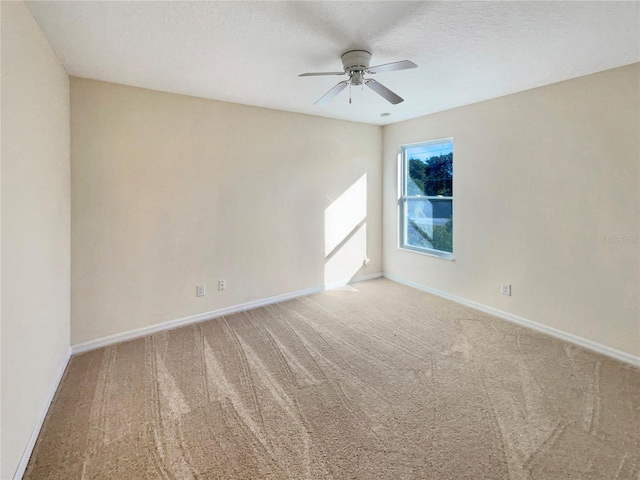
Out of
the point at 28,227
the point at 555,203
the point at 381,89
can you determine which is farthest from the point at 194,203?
the point at 555,203

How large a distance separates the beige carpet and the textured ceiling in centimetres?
242

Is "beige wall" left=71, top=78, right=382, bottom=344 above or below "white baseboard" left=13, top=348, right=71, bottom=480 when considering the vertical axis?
above

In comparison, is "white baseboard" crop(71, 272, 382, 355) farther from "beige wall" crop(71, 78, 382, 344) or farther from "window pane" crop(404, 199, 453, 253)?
"window pane" crop(404, 199, 453, 253)

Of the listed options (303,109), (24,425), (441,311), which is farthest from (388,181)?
(24,425)

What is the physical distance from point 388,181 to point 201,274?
3.11 metres

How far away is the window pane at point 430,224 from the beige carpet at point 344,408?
1.39m

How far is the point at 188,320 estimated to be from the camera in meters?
3.38

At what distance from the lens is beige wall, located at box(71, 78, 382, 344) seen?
2.81m

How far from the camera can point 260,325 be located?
333cm

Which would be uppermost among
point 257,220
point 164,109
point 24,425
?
point 164,109

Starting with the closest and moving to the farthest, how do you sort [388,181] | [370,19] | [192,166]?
1. [370,19]
2. [192,166]
3. [388,181]

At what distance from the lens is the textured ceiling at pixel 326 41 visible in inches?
70.5

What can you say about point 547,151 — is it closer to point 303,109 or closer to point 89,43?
point 303,109

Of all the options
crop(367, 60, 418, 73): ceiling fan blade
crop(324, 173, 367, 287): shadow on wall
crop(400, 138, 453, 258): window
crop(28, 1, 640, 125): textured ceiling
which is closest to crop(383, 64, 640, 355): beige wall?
crop(400, 138, 453, 258): window
